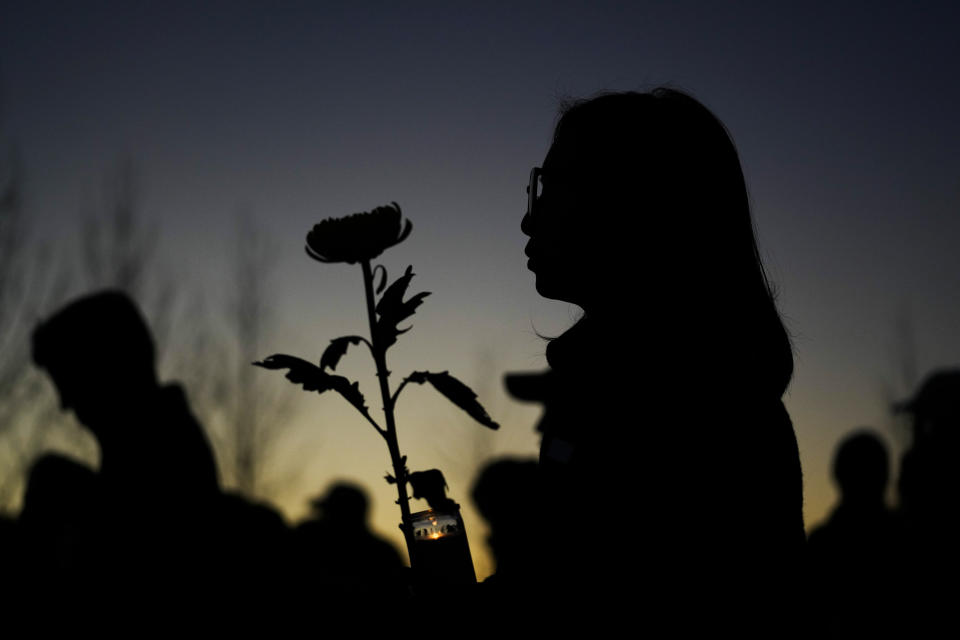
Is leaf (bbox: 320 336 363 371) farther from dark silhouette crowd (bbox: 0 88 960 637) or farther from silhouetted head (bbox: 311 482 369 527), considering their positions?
silhouetted head (bbox: 311 482 369 527)

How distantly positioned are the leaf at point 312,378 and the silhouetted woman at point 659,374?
1.24ft

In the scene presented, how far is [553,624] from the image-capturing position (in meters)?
1.46

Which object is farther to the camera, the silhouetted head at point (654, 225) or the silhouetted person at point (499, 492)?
the silhouetted person at point (499, 492)

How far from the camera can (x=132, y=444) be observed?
2.90 metres

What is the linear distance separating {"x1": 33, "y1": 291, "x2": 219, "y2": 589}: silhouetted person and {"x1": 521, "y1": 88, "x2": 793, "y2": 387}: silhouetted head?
1.39 metres

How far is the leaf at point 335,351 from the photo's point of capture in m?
1.67

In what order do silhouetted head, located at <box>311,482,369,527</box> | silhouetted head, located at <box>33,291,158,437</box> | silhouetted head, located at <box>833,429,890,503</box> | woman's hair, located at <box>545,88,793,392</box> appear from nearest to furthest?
woman's hair, located at <box>545,88,793,392</box>, silhouetted head, located at <box>33,291,158,437</box>, silhouetted head, located at <box>833,429,890,503</box>, silhouetted head, located at <box>311,482,369,527</box>

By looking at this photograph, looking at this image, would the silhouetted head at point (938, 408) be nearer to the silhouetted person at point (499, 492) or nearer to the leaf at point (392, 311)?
the silhouetted person at point (499, 492)

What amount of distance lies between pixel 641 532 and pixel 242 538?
147cm

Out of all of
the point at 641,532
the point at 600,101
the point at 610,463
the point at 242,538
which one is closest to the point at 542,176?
the point at 600,101

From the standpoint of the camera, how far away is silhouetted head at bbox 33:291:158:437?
3.14 meters

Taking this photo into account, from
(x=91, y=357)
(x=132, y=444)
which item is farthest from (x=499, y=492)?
(x=91, y=357)

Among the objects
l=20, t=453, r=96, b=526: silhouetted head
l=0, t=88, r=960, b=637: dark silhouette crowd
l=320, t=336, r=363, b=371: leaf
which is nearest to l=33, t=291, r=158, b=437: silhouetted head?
l=0, t=88, r=960, b=637: dark silhouette crowd

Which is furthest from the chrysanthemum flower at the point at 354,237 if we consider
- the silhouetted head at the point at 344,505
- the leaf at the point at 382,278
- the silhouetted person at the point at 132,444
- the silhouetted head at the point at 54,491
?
the silhouetted head at the point at 344,505
